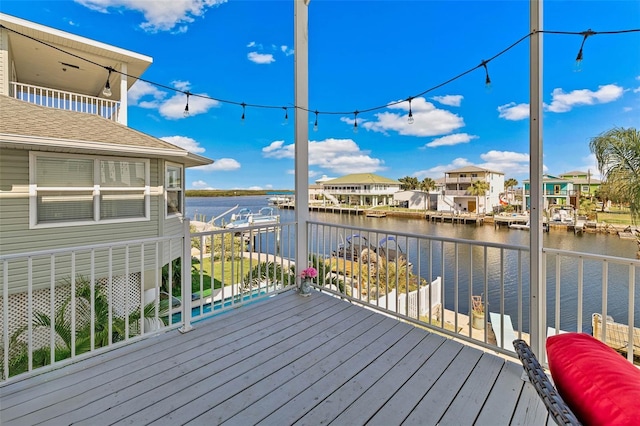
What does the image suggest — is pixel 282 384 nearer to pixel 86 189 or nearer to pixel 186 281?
pixel 186 281

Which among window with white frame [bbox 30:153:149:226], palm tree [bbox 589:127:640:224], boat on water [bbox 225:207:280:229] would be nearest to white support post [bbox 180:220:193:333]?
boat on water [bbox 225:207:280:229]

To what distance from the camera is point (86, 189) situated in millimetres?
4777

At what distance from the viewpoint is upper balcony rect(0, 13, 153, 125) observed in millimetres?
5012

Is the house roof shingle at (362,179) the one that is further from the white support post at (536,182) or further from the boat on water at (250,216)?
the white support post at (536,182)

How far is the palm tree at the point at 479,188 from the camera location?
17.3 feet

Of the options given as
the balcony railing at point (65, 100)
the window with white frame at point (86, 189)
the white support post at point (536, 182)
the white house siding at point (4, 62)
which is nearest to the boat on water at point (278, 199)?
the window with white frame at point (86, 189)

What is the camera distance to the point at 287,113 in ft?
11.6

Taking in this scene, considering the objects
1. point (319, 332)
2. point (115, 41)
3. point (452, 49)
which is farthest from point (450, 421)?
point (115, 41)

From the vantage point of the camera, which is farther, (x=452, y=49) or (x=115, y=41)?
(x=115, y=41)

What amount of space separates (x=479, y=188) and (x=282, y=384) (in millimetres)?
5348

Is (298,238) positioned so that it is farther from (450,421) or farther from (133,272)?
(133,272)

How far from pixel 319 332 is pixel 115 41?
6.82 m

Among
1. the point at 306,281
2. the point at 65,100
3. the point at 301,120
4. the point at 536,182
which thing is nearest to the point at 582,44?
the point at 536,182

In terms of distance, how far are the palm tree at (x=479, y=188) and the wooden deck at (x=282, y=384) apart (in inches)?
152
